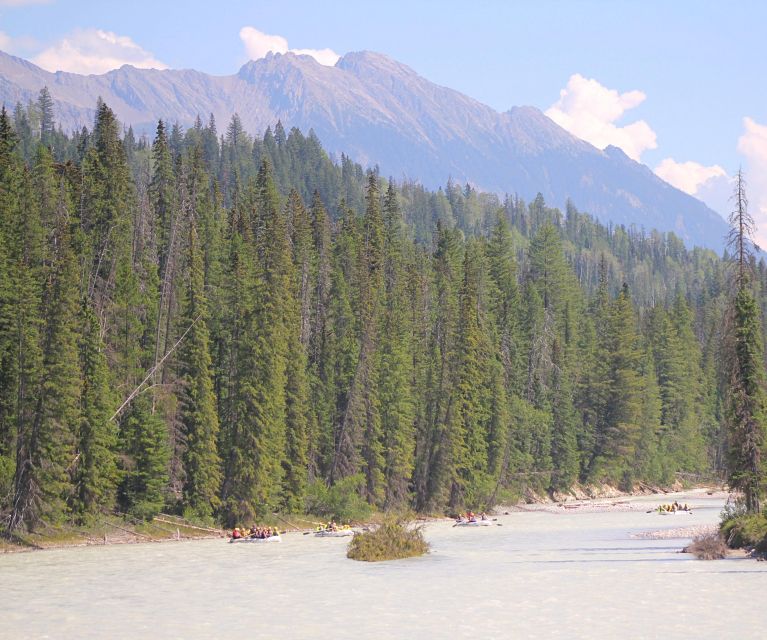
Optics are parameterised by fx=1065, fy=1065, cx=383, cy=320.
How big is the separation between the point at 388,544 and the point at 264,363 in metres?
22.3

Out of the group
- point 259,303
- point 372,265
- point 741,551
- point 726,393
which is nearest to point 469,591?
point 741,551

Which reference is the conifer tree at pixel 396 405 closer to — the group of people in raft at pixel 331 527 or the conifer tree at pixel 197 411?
the group of people in raft at pixel 331 527

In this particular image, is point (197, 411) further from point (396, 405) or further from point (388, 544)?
point (396, 405)

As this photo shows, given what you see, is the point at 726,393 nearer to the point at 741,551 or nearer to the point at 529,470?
the point at 741,551

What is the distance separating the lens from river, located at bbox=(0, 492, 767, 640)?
32.1m

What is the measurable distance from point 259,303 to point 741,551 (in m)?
37.9

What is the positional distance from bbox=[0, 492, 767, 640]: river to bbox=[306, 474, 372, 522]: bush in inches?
657

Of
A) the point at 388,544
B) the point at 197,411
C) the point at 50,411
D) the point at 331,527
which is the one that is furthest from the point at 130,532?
the point at 388,544

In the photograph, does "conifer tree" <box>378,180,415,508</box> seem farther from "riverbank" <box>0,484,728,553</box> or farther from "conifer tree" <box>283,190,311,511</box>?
"conifer tree" <box>283,190,311,511</box>

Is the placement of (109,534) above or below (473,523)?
above

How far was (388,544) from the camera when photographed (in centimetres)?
5500

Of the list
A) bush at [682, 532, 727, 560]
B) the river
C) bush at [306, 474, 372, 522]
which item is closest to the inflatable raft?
the river

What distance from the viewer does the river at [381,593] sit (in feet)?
105

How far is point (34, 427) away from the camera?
191 feet
